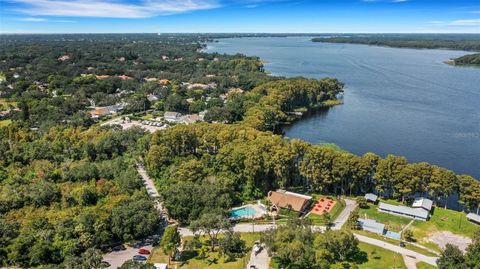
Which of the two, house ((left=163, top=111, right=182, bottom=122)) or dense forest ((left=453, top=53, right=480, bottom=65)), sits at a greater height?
dense forest ((left=453, top=53, right=480, bottom=65))

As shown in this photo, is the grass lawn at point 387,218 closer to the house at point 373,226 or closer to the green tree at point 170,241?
the house at point 373,226

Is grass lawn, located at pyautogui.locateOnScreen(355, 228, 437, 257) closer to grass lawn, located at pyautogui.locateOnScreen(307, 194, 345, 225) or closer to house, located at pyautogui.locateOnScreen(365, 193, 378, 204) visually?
grass lawn, located at pyautogui.locateOnScreen(307, 194, 345, 225)

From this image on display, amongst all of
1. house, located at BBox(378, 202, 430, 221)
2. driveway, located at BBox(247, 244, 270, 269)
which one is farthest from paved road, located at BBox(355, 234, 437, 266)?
driveway, located at BBox(247, 244, 270, 269)

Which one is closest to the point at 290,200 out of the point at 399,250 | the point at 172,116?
the point at 399,250

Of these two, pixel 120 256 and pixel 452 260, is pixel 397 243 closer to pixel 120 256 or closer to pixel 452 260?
pixel 452 260

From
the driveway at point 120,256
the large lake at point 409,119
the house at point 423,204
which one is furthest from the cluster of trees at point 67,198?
the large lake at point 409,119

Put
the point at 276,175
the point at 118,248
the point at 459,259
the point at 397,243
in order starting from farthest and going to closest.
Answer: the point at 276,175, the point at 397,243, the point at 118,248, the point at 459,259
